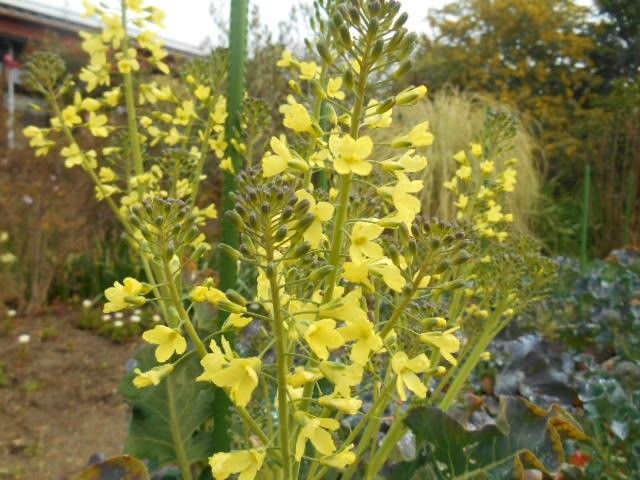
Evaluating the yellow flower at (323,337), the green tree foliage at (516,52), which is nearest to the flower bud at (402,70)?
the yellow flower at (323,337)

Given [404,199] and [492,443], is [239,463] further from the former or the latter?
[492,443]

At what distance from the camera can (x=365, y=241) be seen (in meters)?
0.96

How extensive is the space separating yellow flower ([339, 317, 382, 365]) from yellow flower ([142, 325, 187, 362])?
0.75ft

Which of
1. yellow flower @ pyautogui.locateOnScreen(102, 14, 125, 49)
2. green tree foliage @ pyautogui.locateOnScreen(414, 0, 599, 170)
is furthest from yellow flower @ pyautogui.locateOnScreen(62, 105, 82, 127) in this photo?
green tree foliage @ pyautogui.locateOnScreen(414, 0, 599, 170)

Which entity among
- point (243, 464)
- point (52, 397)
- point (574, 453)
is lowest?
point (52, 397)

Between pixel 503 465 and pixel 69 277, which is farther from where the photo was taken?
pixel 69 277

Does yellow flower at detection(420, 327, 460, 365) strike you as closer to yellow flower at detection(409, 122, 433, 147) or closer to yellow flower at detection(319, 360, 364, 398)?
yellow flower at detection(319, 360, 364, 398)

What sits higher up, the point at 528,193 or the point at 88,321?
the point at 528,193

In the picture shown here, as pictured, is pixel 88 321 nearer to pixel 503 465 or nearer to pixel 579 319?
pixel 579 319

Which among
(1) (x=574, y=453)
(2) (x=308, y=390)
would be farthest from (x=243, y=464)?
(1) (x=574, y=453)

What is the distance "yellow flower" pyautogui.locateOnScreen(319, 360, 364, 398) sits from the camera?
→ 0.92 meters

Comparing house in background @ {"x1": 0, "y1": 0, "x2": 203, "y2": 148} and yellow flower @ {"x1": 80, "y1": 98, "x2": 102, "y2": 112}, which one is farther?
house in background @ {"x1": 0, "y1": 0, "x2": 203, "y2": 148}

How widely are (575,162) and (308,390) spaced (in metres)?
10.0

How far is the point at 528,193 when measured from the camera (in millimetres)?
8055
